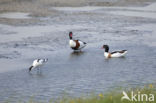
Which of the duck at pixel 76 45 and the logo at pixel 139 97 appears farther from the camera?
the duck at pixel 76 45

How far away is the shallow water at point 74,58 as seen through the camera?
47.1ft

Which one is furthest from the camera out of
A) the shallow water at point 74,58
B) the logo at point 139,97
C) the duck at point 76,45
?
the duck at point 76,45

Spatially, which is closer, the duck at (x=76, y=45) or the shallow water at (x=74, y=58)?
the shallow water at (x=74, y=58)

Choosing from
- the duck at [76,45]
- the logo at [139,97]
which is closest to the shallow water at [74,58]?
the duck at [76,45]

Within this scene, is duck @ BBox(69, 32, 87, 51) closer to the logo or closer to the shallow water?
the shallow water

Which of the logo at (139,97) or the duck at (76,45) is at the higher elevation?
the logo at (139,97)

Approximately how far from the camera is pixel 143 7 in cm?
3391

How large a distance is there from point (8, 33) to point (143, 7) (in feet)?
44.0

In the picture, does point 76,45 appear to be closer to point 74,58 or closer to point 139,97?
point 74,58

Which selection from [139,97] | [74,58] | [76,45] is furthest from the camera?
[76,45]

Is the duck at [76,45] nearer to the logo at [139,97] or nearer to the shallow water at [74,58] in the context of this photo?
the shallow water at [74,58]

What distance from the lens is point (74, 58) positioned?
18.9 metres

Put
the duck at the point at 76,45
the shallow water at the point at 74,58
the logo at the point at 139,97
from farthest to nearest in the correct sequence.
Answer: the duck at the point at 76,45
the shallow water at the point at 74,58
the logo at the point at 139,97

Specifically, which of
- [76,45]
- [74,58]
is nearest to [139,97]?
[74,58]
